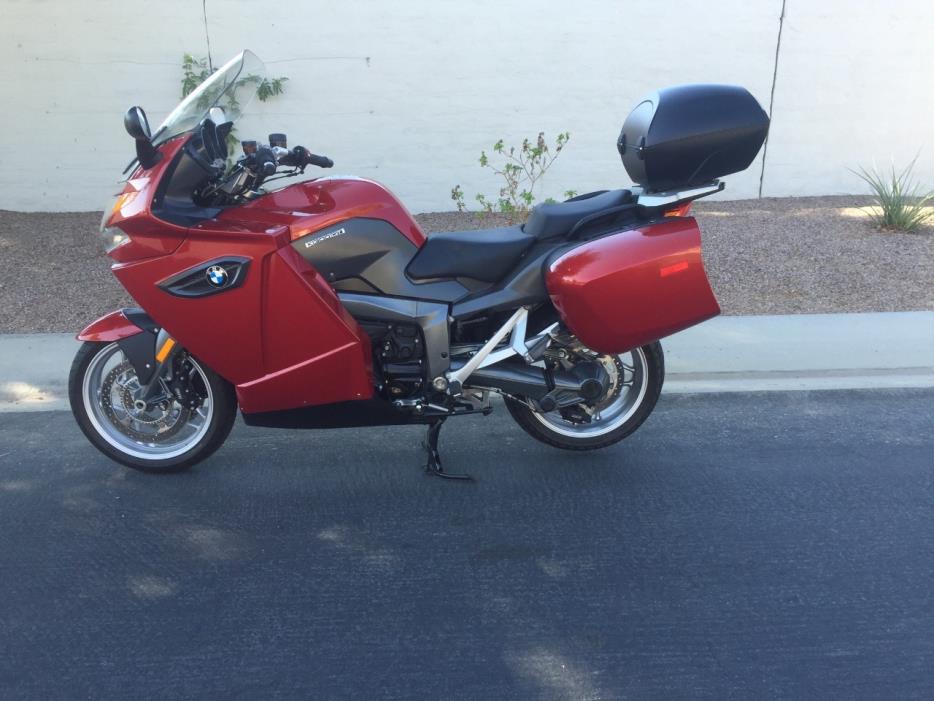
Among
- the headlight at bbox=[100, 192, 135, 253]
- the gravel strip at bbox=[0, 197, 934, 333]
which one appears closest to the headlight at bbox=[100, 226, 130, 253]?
the headlight at bbox=[100, 192, 135, 253]

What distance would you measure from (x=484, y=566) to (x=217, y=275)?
1.60 m

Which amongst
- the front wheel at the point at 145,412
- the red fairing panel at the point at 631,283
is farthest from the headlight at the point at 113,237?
the red fairing panel at the point at 631,283

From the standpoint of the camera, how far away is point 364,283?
370cm

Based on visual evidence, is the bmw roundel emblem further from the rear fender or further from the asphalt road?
the asphalt road

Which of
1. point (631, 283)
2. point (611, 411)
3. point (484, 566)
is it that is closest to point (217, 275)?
point (484, 566)

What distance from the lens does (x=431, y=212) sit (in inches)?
364

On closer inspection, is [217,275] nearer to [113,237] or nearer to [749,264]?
[113,237]

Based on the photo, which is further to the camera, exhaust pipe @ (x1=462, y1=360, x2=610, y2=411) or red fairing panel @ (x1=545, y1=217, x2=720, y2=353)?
exhaust pipe @ (x1=462, y1=360, x2=610, y2=411)

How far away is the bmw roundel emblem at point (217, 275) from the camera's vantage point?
11.5ft

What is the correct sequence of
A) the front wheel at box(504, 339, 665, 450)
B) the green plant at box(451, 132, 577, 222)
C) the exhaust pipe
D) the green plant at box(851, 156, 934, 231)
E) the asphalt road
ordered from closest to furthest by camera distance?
the asphalt road, the exhaust pipe, the front wheel at box(504, 339, 665, 450), the green plant at box(851, 156, 934, 231), the green plant at box(451, 132, 577, 222)

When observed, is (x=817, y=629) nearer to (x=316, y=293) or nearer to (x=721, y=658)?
(x=721, y=658)

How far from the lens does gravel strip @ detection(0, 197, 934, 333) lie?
21.2 feet

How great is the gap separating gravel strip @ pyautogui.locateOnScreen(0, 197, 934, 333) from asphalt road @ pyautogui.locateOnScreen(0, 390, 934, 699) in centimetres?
201

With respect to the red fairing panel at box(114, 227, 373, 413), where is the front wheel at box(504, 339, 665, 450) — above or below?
below
